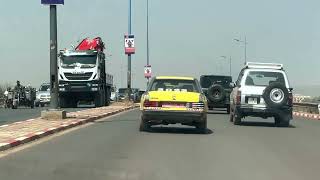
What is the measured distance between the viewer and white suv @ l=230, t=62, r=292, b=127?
915 inches

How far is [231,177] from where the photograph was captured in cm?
1059

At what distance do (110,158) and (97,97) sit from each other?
3072 cm

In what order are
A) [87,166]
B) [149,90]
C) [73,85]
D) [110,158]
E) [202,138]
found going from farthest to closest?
[73,85]
[149,90]
[202,138]
[110,158]
[87,166]

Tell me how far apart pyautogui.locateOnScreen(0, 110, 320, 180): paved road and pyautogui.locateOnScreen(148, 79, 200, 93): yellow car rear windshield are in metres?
1.33

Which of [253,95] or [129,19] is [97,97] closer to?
[129,19]

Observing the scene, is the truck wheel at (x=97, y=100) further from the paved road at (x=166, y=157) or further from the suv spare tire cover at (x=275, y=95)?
the paved road at (x=166, y=157)

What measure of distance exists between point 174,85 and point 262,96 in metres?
4.65

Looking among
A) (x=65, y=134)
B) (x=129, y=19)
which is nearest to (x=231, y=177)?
(x=65, y=134)

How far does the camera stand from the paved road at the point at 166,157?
425 inches

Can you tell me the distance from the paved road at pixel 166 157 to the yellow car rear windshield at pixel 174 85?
4.38ft

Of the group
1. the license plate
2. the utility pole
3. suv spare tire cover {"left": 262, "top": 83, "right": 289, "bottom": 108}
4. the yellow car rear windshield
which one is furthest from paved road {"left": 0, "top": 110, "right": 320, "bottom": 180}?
the utility pole

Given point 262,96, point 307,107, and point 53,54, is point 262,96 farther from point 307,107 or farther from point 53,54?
point 307,107

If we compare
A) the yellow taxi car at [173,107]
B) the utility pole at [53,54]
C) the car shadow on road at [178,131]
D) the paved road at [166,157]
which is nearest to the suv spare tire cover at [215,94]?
the utility pole at [53,54]

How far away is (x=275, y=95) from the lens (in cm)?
2320
